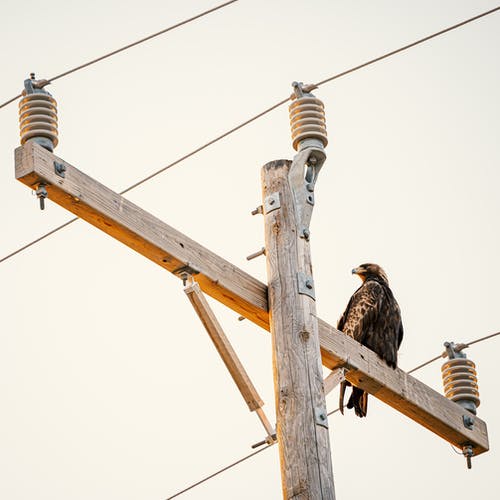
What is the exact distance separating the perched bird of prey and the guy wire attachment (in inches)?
13.7

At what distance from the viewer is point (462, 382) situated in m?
8.23

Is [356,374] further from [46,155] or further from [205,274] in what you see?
[46,155]

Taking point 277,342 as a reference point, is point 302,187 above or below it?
above

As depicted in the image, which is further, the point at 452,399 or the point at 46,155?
the point at 452,399

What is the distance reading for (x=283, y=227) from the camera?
695 centimetres

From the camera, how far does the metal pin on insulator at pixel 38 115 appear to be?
20.5ft

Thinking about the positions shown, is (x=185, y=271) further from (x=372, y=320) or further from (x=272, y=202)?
(x=372, y=320)

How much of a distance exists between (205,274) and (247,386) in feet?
1.93

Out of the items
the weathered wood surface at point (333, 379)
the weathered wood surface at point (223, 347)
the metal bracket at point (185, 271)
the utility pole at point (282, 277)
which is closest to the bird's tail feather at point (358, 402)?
the utility pole at point (282, 277)

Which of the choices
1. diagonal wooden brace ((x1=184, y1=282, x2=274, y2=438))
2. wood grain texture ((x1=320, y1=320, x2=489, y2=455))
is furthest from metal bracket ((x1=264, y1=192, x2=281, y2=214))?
diagonal wooden brace ((x1=184, y1=282, x2=274, y2=438))

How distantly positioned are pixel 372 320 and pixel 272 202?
2.25 metres

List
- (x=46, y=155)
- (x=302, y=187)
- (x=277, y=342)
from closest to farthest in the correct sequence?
(x=46, y=155)
(x=277, y=342)
(x=302, y=187)

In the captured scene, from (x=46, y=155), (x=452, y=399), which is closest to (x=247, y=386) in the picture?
(x=46, y=155)

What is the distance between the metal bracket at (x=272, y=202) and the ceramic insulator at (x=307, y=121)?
38 centimetres
